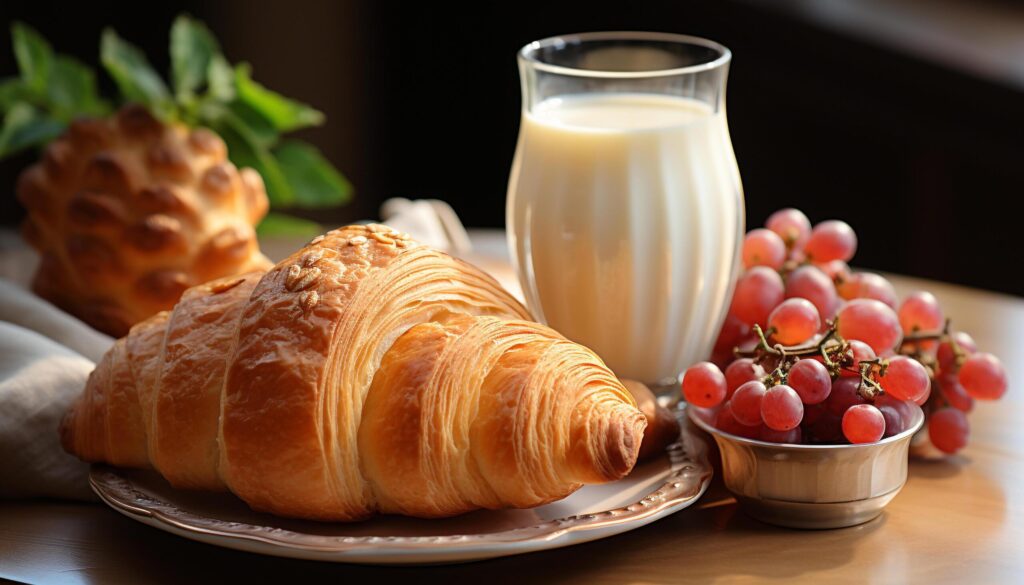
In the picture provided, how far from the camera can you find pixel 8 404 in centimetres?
89

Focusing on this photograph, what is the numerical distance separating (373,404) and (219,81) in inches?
28.7

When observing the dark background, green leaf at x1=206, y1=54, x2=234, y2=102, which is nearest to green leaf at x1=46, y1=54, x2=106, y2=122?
green leaf at x1=206, y1=54, x2=234, y2=102

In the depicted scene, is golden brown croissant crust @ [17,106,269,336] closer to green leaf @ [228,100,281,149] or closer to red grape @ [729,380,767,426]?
green leaf @ [228,100,281,149]

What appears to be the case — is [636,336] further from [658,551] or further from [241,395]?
[241,395]

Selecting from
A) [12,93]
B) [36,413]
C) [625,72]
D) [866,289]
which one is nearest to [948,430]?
[866,289]

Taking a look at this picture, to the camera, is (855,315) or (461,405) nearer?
(461,405)

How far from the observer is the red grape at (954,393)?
A: 0.93 metres

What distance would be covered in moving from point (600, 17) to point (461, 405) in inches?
71.7

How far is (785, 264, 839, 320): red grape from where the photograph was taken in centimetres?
97

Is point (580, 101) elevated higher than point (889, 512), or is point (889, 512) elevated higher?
point (580, 101)

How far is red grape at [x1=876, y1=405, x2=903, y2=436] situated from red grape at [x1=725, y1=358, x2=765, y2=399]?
8 cm

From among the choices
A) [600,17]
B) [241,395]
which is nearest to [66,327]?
[241,395]

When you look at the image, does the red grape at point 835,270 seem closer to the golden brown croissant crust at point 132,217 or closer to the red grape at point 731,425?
the red grape at point 731,425

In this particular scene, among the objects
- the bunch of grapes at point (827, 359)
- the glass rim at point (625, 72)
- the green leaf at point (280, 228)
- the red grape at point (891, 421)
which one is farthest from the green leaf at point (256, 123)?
the red grape at point (891, 421)
